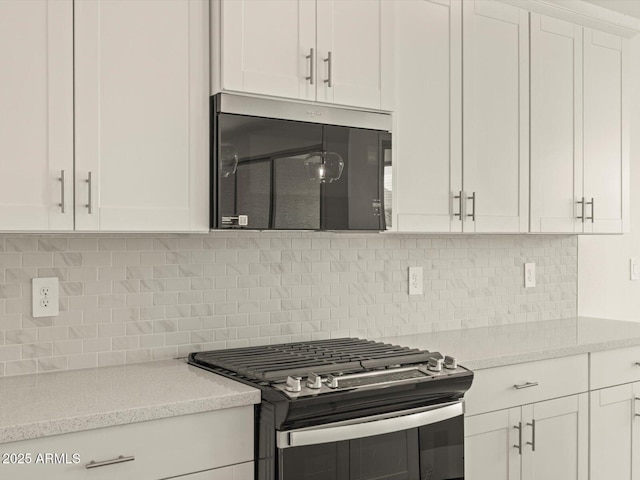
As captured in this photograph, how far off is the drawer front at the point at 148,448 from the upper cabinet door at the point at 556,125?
5.81 feet

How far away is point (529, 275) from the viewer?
11.9ft

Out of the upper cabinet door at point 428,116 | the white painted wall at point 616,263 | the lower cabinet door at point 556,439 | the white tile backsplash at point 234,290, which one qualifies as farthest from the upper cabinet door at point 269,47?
the white painted wall at point 616,263

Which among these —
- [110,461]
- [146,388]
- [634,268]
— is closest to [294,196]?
[146,388]

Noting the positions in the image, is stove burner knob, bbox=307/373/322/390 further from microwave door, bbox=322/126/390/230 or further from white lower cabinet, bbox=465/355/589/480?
white lower cabinet, bbox=465/355/589/480

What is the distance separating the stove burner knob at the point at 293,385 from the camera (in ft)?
6.57

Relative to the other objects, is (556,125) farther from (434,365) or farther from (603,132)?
(434,365)

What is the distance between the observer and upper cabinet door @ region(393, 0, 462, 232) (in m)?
2.74

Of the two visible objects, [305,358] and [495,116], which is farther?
[495,116]

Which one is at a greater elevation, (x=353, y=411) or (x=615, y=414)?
(x=353, y=411)

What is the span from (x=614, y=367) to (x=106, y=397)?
2.18 metres

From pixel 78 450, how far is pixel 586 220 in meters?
2.53

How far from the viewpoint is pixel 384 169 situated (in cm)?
263

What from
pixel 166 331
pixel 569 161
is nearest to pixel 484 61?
pixel 569 161

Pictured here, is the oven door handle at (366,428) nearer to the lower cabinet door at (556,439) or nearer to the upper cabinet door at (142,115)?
the lower cabinet door at (556,439)
